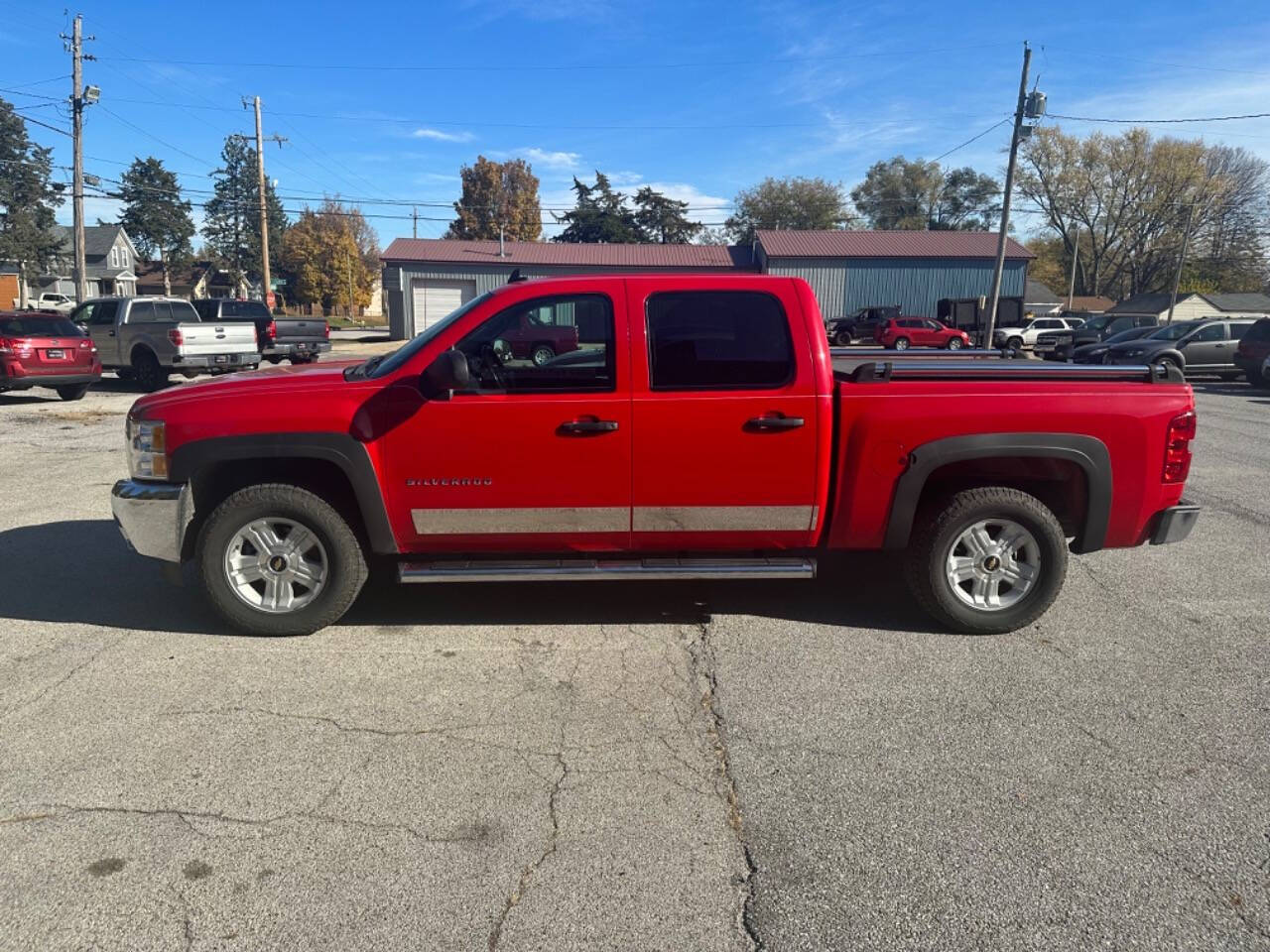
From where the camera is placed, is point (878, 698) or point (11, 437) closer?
point (878, 698)

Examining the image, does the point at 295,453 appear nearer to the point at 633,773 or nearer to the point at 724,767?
the point at 633,773

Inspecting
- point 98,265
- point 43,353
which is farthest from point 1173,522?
point 98,265

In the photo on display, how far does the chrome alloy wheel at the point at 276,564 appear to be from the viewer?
176 inches

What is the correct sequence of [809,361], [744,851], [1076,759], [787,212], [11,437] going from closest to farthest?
[744,851], [1076,759], [809,361], [11,437], [787,212]

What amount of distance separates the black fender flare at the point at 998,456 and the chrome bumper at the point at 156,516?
3.66 metres

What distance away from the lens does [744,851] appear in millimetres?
2818

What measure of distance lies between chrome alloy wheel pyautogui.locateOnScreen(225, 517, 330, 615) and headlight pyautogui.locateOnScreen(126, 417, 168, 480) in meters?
0.53

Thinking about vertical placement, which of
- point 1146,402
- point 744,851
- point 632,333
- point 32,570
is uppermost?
point 632,333

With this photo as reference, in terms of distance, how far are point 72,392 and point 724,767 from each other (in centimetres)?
1613

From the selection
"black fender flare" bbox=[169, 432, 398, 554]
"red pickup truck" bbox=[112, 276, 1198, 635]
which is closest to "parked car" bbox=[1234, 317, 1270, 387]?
"red pickup truck" bbox=[112, 276, 1198, 635]

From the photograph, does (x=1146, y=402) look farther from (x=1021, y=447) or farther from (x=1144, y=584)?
(x=1144, y=584)

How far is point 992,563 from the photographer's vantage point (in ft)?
15.1

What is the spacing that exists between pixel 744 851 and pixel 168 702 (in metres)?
2.66

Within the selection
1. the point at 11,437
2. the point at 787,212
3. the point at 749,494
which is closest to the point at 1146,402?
the point at 749,494
